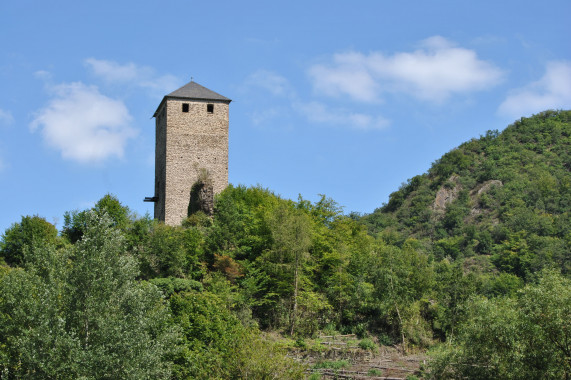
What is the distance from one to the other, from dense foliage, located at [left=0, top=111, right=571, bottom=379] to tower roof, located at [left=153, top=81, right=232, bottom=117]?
24.6 feet

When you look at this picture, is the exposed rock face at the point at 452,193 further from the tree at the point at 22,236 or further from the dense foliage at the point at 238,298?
the tree at the point at 22,236

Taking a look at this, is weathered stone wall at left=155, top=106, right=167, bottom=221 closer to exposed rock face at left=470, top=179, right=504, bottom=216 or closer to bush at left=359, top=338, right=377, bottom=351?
bush at left=359, top=338, right=377, bottom=351

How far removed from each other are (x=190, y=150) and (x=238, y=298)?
16.5 meters

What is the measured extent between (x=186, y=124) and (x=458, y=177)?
81.3 metres

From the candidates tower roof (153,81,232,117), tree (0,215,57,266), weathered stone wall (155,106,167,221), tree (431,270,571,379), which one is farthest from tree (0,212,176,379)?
tower roof (153,81,232,117)

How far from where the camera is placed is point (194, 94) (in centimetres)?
5306

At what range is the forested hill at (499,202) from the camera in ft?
309

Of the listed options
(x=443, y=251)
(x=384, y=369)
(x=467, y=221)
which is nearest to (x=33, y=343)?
(x=384, y=369)

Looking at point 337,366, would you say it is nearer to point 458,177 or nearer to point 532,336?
point 532,336

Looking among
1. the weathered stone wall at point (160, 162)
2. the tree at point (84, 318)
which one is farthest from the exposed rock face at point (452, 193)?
the tree at point (84, 318)

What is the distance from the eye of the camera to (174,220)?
50.6m

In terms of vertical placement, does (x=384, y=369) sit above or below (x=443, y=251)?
below

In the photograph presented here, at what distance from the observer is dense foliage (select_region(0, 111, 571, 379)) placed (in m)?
26.3

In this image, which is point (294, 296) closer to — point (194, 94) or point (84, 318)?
point (84, 318)
